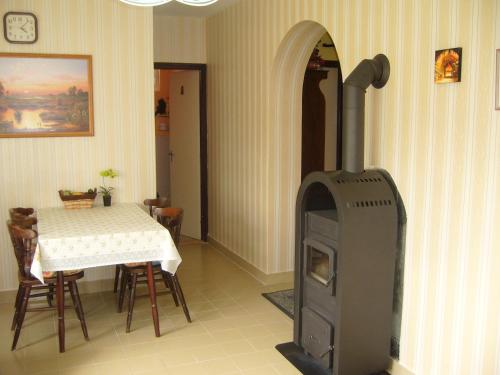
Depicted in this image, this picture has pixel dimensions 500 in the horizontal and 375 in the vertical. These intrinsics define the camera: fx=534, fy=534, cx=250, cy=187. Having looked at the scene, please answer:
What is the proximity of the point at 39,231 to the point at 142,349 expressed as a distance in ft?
3.44

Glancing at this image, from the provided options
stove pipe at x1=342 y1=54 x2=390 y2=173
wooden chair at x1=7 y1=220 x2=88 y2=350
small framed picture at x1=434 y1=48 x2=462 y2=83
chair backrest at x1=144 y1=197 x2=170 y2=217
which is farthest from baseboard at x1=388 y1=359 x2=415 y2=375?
chair backrest at x1=144 y1=197 x2=170 y2=217

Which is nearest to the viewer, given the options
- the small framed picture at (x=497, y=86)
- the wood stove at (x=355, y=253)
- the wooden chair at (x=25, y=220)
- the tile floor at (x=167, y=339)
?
the small framed picture at (x=497, y=86)

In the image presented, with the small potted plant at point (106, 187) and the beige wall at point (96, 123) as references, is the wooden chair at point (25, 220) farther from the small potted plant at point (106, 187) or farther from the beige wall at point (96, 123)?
the small potted plant at point (106, 187)

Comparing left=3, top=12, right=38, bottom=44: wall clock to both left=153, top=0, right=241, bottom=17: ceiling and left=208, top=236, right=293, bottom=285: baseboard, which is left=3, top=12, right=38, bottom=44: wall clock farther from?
left=208, top=236, right=293, bottom=285: baseboard

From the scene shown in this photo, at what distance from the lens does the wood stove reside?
289cm

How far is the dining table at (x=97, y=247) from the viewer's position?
11.1 feet

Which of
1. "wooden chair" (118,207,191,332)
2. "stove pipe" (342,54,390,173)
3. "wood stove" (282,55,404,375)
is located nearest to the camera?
"wood stove" (282,55,404,375)

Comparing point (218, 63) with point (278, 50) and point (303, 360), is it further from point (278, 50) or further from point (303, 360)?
point (303, 360)

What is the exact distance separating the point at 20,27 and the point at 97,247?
2.00m

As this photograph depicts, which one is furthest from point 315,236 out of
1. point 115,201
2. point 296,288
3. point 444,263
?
point 115,201

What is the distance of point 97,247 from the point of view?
11.4ft

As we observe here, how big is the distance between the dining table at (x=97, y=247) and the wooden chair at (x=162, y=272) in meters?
0.16

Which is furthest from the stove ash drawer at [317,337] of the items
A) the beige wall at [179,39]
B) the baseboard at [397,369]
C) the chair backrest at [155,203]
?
the beige wall at [179,39]

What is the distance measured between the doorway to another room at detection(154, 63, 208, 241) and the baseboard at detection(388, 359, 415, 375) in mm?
3576
